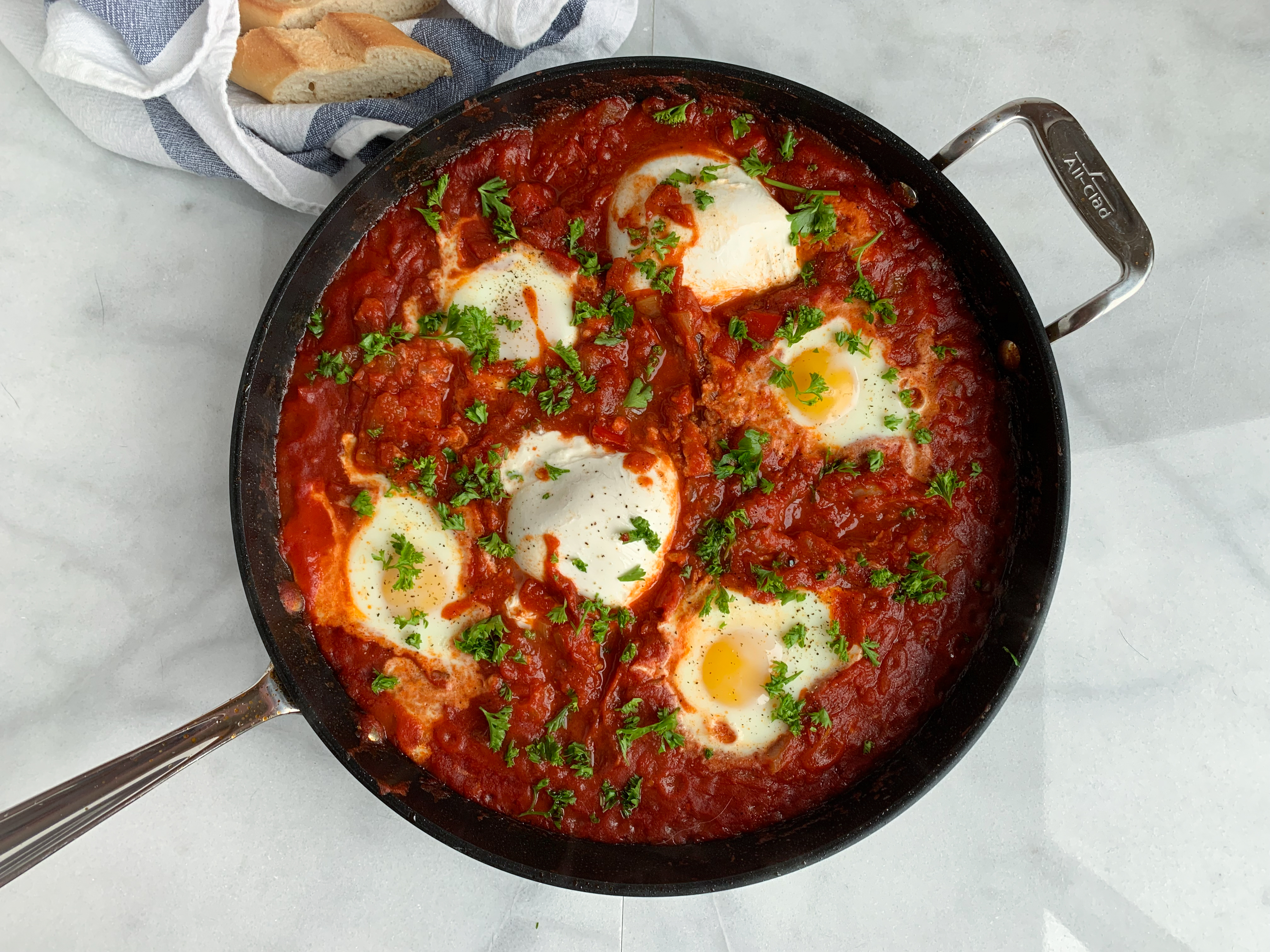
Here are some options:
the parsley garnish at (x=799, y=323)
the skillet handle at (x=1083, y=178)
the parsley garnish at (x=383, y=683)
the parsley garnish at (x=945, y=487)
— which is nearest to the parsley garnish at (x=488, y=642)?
the parsley garnish at (x=383, y=683)

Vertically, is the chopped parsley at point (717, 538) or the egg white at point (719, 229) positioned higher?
the egg white at point (719, 229)

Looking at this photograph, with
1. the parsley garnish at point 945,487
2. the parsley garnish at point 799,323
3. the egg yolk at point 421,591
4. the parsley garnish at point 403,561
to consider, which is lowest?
the egg yolk at point 421,591

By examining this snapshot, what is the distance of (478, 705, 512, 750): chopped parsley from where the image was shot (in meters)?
3.42

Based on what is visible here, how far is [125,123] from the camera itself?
357 cm

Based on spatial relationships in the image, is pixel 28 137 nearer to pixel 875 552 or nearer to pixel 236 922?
pixel 236 922

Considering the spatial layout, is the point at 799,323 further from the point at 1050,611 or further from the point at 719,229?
the point at 1050,611

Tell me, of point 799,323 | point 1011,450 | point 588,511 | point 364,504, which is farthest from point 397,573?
point 1011,450

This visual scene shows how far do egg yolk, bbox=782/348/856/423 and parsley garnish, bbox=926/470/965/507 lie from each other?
47cm

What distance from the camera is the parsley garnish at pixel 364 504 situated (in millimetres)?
3406

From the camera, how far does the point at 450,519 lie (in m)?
3.42

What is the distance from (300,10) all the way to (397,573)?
230cm

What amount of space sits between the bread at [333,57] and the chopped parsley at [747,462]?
1.99 m

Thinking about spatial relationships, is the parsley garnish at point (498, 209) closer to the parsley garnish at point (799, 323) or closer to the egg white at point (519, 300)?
the egg white at point (519, 300)

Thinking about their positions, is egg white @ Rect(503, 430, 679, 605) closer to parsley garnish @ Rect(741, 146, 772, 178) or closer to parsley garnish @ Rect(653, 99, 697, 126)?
parsley garnish @ Rect(741, 146, 772, 178)
